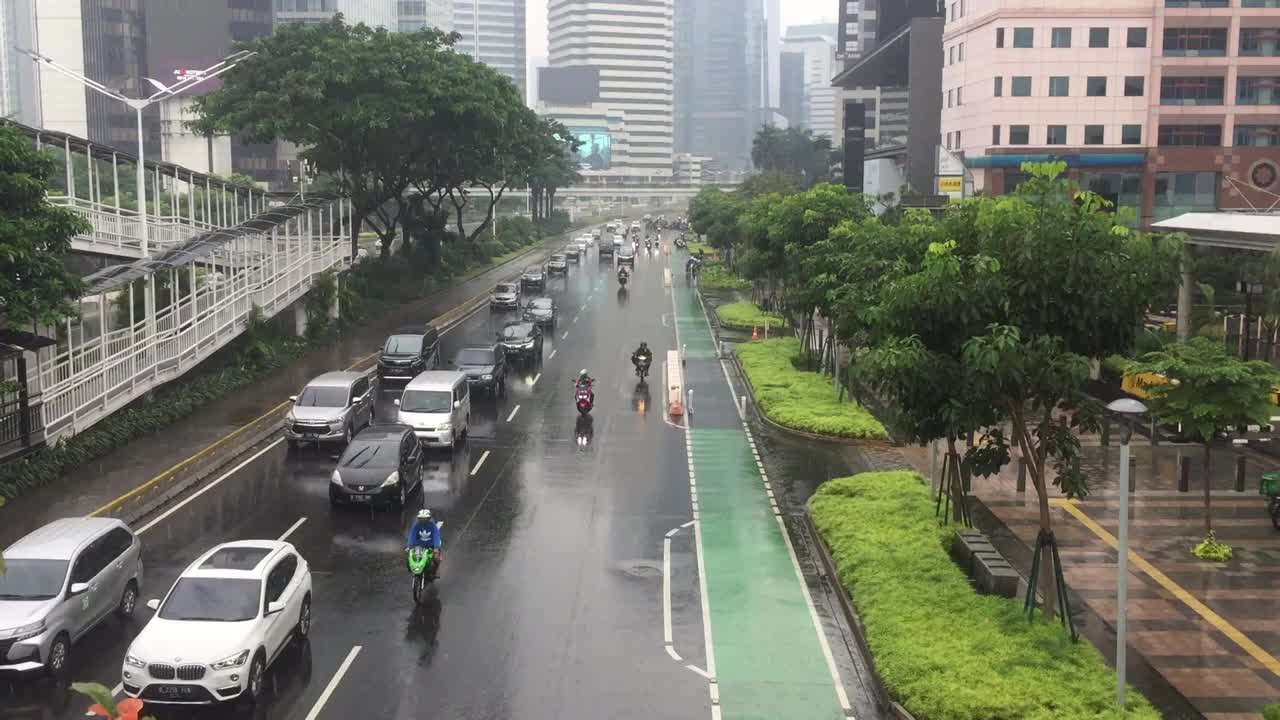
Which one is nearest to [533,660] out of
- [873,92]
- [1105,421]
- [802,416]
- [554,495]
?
[554,495]

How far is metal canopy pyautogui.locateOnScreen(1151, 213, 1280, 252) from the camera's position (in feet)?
101

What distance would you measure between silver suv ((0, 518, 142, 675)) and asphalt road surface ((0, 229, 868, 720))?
1.23 feet

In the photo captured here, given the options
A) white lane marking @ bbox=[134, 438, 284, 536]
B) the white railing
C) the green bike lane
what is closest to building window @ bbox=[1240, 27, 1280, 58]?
the green bike lane

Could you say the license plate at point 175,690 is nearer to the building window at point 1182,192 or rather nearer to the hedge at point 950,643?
the hedge at point 950,643

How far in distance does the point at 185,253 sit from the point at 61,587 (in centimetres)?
2247

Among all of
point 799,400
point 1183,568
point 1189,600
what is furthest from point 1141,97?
point 1189,600

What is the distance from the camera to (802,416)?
34531 mm

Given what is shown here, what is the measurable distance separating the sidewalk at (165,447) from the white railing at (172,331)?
144 centimetres

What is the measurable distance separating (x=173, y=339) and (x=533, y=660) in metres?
22.5

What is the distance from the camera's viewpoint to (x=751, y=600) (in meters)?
20.1

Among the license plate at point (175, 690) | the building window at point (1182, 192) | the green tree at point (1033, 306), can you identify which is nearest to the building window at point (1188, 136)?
the building window at point (1182, 192)

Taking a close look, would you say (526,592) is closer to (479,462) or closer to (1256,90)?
(479,462)

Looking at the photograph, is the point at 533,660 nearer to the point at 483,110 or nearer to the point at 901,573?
the point at 901,573

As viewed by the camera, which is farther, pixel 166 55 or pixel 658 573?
pixel 166 55
